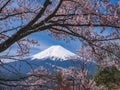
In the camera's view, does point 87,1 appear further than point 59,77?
Yes

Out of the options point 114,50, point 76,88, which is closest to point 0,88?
point 76,88

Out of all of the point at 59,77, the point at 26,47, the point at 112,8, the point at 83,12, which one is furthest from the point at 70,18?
the point at 26,47

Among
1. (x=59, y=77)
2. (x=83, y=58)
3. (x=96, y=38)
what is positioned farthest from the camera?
(x=83, y=58)

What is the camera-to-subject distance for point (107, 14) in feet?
26.3

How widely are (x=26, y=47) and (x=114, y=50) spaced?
3393mm

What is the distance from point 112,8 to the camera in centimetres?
819

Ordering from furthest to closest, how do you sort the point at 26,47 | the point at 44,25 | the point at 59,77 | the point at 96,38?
1. the point at 26,47
2. the point at 96,38
3. the point at 44,25
4. the point at 59,77

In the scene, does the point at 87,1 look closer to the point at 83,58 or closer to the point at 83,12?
the point at 83,12

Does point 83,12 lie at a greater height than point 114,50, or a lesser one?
greater

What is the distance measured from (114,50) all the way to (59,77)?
5.74ft

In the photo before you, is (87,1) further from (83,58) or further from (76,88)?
(83,58)

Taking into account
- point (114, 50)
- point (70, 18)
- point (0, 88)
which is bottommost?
point (0, 88)

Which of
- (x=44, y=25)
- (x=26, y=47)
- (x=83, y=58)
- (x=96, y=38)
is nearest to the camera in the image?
(x=44, y=25)

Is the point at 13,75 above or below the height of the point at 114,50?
below
